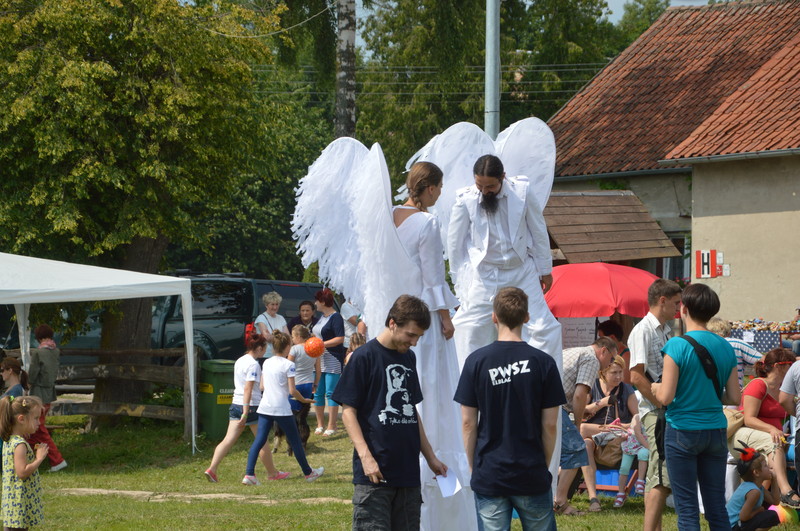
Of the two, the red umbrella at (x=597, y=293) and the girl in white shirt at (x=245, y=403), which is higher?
the red umbrella at (x=597, y=293)

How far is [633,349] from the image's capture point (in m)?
7.01

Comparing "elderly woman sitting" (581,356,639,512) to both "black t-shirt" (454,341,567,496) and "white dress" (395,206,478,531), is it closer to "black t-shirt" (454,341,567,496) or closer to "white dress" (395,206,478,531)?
"white dress" (395,206,478,531)

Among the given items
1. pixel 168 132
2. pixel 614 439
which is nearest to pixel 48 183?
pixel 168 132

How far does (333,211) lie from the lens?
7.82 meters

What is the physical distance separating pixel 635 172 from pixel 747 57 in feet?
12.4

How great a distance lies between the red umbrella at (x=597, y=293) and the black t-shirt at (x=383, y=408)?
7936 millimetres

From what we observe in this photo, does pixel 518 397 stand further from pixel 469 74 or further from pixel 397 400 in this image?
pixel 469 74

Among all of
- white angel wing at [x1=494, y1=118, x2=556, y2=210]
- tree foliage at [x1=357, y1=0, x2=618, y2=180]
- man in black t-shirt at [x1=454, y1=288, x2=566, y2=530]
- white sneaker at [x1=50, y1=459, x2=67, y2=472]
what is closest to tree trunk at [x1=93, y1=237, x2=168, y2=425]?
white sneaker at [x1=50, y1=459, x2=67, y2=472]

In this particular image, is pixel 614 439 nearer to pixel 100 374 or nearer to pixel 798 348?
pixel 798 348

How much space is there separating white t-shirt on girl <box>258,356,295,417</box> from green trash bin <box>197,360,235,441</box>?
3.78 metres

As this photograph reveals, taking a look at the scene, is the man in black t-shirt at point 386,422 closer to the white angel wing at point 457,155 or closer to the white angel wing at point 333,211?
the white angel wing at point 333,211

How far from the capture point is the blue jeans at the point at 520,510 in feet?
17.0

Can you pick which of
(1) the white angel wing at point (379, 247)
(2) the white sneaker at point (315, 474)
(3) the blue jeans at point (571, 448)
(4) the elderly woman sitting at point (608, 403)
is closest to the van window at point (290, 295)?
(2) the white sneaker at point (315, 474)

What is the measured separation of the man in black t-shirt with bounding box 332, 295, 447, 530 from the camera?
5266 mm
